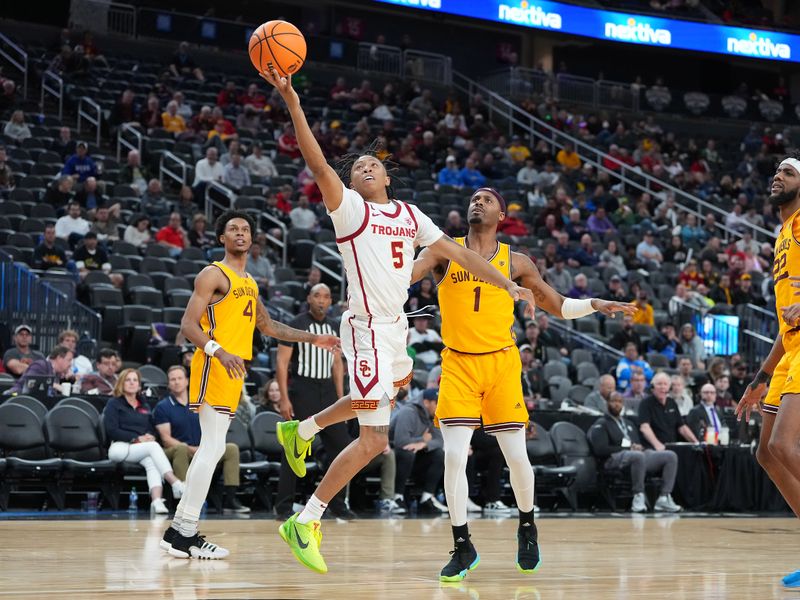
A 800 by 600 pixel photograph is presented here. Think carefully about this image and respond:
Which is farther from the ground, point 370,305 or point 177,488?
point 370,305

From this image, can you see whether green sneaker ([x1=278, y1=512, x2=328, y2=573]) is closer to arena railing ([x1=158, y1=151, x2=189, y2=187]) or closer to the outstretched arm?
the outstretched arm

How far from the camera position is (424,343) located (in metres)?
14.9

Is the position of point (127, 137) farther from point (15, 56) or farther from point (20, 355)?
point (20, 355)

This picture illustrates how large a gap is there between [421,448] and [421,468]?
1.60 ft

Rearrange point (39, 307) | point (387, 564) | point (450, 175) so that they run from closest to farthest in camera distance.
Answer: point (387, 564), point (39, 307), point (450, 175)

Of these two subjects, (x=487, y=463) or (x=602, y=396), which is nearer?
(x=487, y=463)

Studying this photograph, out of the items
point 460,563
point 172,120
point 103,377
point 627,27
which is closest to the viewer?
point 460,563

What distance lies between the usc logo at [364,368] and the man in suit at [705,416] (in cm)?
909

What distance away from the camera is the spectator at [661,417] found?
13.5 metres

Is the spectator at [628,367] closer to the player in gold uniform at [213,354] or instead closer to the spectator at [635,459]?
the spectator at [635,459]

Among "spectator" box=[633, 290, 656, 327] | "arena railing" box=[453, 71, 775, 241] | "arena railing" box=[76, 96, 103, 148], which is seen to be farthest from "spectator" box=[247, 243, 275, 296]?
"arena railing" box=[453, 71, 775, 241]

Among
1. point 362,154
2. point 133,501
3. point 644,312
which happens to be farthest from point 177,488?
point 644,312

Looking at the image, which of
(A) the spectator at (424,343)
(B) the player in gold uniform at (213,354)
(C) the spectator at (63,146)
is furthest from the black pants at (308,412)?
(C) the spectator at (63,146)

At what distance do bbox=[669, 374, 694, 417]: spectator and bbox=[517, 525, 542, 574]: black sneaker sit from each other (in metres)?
8.04
